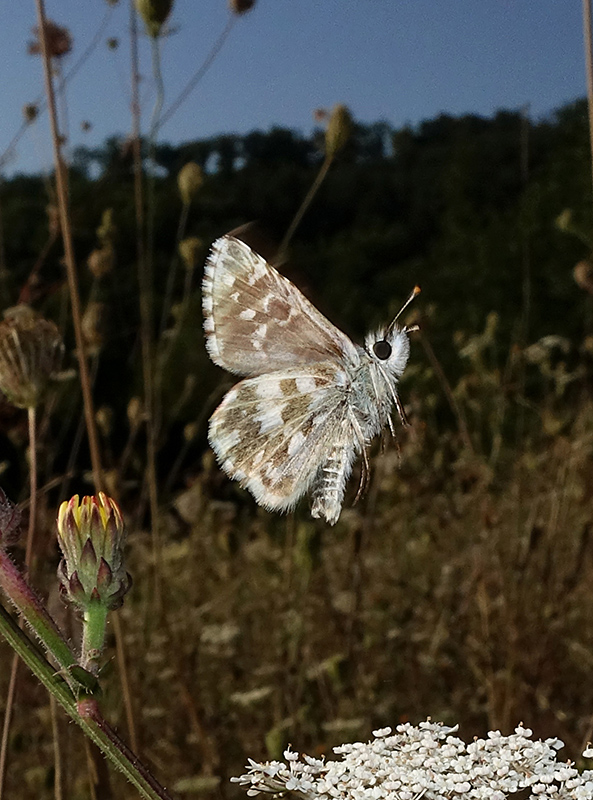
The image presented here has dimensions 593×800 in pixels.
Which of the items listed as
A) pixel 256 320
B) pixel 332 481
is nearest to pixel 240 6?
pixel 256 320

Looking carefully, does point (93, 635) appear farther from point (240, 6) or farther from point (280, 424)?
point (240, 6)

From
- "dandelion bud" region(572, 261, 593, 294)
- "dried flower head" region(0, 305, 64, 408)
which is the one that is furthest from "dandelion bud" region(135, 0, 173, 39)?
"dandelion bud" region(572, 261, 593, 294)

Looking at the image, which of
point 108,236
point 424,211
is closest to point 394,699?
point 108,236

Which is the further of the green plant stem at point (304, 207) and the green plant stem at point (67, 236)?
the green plant stem at point (304, 207)

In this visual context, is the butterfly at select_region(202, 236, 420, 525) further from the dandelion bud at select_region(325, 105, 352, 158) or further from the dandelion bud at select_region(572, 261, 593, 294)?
the dandelion bud at select_region(572, 261, 593, 294)

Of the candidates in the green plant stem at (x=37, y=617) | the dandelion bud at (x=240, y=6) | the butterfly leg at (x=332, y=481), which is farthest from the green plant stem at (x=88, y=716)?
the dandelion bud at (x=240, y=6)

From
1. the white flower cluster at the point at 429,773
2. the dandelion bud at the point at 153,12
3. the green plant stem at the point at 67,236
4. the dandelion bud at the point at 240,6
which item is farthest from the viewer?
the dandelion bud at the point at 240,6

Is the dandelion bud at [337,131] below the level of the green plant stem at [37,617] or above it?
above

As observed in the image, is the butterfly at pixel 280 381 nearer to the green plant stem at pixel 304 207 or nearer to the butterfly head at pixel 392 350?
the butterfly head at pixel 392 350
